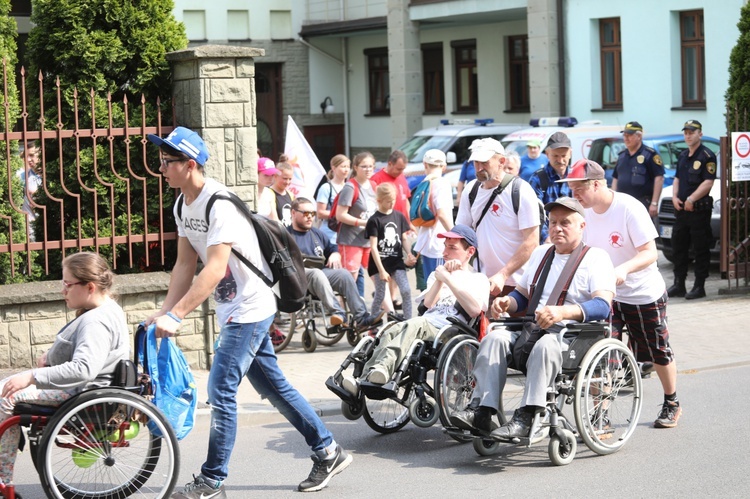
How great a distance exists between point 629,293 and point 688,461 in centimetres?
131

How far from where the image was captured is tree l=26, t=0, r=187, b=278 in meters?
9.89

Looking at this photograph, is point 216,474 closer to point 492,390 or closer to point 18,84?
point 492,390

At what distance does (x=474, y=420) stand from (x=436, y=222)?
17.1 ft

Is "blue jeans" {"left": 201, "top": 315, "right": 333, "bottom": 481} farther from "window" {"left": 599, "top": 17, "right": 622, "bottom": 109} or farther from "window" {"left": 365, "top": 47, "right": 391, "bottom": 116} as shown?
"window" {"left": 365, "top": 47, "right": 391, "bottom": 116}

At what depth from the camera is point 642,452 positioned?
288 inches

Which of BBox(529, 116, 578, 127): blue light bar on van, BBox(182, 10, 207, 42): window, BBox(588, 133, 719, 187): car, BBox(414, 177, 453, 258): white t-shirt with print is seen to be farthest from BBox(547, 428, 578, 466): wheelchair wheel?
BBox(182, 10, 207, 42): window

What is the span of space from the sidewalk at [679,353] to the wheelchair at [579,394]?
1587 millimetres

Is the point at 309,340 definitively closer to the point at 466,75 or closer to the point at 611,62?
the point at 611,62

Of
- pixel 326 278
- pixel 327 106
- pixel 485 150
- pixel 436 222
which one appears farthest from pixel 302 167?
pixel 327 106

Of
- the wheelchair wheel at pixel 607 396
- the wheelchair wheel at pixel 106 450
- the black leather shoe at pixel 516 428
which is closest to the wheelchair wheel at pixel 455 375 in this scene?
the black leather shoe at pixel 516 428

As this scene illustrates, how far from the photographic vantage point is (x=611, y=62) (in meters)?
26.4

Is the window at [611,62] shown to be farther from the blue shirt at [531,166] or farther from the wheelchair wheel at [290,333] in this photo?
the wheelchair wheel at [290,333]

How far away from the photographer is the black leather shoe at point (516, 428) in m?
6.84

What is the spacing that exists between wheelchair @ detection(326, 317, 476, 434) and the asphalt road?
0.14 metres
